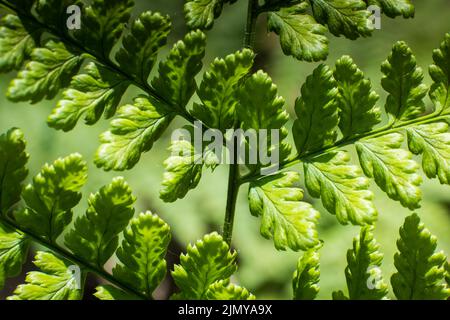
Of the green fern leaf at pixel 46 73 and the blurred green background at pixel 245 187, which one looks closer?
the green fern leaf at pixel 46 73

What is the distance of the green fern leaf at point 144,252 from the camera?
0.87 meters

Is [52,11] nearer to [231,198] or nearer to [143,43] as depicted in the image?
[143,43]

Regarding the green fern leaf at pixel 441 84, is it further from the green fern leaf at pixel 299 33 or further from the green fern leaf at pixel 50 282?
the green fern leaf at pixel 50 282

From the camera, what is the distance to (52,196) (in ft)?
2.89

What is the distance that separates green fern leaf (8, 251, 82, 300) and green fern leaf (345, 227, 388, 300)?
18.5 inches

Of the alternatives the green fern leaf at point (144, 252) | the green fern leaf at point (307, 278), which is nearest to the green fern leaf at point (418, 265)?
the green fern leaf at point (307, 278)

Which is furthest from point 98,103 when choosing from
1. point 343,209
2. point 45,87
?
point 343,209

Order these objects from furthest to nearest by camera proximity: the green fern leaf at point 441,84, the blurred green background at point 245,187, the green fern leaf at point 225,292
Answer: the blurred green background at point 245,187 < the green fern leaf at point 441,84 < the green fern leaf at point 225,292

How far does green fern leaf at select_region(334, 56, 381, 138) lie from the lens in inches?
36.0

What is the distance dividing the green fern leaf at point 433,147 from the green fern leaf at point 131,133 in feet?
1.43

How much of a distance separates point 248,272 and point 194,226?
26 centimetres

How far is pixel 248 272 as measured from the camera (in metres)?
1.88

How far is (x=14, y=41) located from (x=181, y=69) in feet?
0.89
